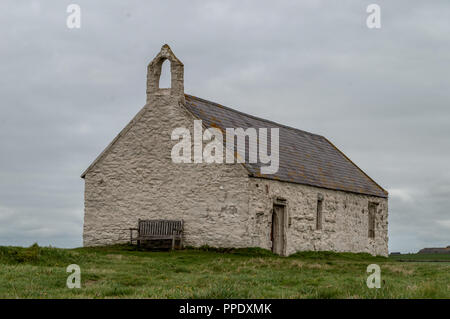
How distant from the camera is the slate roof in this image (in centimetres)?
2580

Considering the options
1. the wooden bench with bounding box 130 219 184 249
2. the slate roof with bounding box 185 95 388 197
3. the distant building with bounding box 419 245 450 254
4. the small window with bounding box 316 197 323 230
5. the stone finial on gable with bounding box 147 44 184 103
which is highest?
the stone finial on gable with bounding box 147 44 184 103

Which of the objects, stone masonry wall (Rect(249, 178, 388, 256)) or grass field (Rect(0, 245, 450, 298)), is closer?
grass field (Rect(0, 245, 450, 298))

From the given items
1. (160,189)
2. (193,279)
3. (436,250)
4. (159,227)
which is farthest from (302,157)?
(436,250)

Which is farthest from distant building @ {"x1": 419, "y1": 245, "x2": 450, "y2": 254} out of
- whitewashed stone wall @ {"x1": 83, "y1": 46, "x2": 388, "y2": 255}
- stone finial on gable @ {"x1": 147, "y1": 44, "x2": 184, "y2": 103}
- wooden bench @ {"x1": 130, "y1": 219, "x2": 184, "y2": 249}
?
stone finial on gable @ {"x1": 147, "y1": 44, "x2": 184, "y2": 103}

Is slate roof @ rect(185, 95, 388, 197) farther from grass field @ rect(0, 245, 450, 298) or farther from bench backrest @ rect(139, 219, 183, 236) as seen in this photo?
grass field @ rect(0, 245, 450, 298)

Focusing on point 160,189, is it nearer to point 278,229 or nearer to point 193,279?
point 278,229

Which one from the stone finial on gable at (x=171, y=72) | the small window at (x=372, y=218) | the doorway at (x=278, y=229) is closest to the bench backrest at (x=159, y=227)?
the doorway at (x=278, y=229)

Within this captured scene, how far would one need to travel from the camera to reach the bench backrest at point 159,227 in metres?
24.0

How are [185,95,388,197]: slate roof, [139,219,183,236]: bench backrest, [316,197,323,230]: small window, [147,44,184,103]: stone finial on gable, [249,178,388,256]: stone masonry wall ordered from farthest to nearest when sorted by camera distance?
[316,197,323,230]: small window, [185,95,388,197]: slate roof, [147,44,184,103]: stone finial on gable, [139,219,183,236]: bench backrest, [249,178,388,256]: stone masonry wall

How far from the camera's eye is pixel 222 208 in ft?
76.8

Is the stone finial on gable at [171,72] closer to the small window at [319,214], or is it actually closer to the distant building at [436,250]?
the small window at [319,214]

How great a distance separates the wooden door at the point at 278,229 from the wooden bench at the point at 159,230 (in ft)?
13.4
